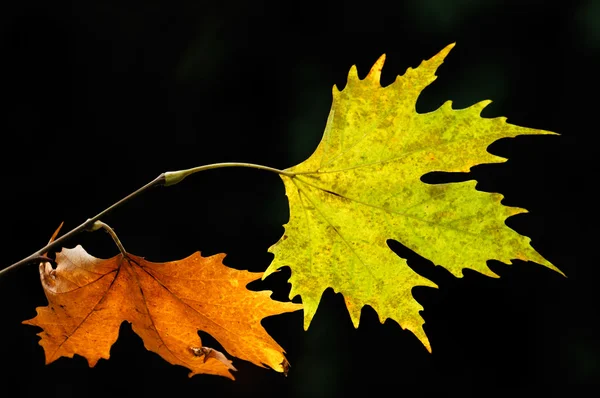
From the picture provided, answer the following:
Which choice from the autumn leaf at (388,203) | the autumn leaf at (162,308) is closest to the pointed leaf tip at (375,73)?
the autumn leaf at (388,203)

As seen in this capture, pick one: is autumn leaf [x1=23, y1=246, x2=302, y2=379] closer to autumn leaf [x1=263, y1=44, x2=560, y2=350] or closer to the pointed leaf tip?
autumn leaf [x1=263, y1=44, x2=560, y2=350]

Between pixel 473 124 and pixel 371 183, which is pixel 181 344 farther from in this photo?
pixel 473 124

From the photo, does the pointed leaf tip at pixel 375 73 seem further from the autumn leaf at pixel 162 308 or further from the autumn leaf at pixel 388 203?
the autumn leaf at pixel 162 308

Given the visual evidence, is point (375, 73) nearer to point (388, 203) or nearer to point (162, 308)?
point (388, 203)

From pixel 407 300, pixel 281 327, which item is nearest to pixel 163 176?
pixel 407 300

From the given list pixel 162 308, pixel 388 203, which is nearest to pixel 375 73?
pixel 388 203
